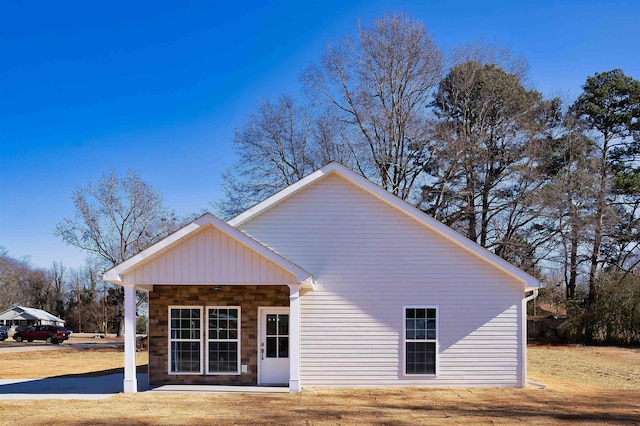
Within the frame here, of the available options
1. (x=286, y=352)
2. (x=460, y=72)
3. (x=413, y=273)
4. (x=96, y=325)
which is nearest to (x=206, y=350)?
(x=286, y=352)

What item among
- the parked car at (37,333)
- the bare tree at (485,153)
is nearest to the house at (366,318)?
the bare tree at (485,153)

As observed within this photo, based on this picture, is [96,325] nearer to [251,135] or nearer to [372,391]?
[251,135]

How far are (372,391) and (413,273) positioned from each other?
3012mm

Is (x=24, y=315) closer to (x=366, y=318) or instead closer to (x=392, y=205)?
(x=366, y=318)

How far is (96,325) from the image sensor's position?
2576 inches

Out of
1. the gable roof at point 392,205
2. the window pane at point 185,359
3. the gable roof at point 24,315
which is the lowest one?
the gable roof at point 24,315

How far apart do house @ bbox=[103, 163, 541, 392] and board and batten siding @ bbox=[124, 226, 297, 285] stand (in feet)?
4.38

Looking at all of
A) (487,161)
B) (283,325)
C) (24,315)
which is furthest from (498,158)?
(24,315)

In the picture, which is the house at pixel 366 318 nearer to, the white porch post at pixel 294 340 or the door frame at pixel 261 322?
the door frame at pixel 261 322

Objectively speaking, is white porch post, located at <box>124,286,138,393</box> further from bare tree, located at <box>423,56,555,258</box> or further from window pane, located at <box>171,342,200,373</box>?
bare tree, located at <box>423,56,555,258</box>

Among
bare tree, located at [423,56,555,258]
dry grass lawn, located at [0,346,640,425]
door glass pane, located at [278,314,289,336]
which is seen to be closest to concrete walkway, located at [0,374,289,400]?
dry grass lawn, located at [0,346,640,425]

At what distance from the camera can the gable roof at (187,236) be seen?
13227mm

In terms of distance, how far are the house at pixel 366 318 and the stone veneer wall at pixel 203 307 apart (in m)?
0.02

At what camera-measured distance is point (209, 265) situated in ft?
44.3
